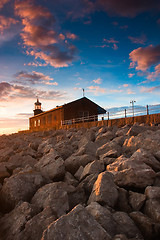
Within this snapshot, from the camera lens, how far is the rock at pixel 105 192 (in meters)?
2.19

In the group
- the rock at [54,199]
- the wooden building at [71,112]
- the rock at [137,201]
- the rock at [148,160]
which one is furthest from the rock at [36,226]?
the wooden building at [71,112]

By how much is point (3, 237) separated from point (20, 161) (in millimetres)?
2794

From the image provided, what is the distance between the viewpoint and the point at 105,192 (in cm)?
223

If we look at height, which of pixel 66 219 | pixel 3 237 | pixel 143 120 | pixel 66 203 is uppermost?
pixel 143 120

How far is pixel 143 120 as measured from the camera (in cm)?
919

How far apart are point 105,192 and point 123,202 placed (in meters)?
0.29

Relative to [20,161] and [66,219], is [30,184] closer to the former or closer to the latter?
[66,219]

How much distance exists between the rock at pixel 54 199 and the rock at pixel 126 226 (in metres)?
0.71

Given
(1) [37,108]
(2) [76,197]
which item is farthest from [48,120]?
(2) [76,197]

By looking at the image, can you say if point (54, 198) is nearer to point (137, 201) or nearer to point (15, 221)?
point (15, 221)

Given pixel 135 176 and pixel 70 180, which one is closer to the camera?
pixel 135 176

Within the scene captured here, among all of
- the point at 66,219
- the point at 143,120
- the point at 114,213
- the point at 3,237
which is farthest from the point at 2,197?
the point at 143,120

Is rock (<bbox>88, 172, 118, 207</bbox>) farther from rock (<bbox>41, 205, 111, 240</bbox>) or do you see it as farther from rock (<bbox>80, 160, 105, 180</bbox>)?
rock (<bbox>80, 160, 105, 180</bbox>)

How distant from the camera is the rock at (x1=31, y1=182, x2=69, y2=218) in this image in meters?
2.23
